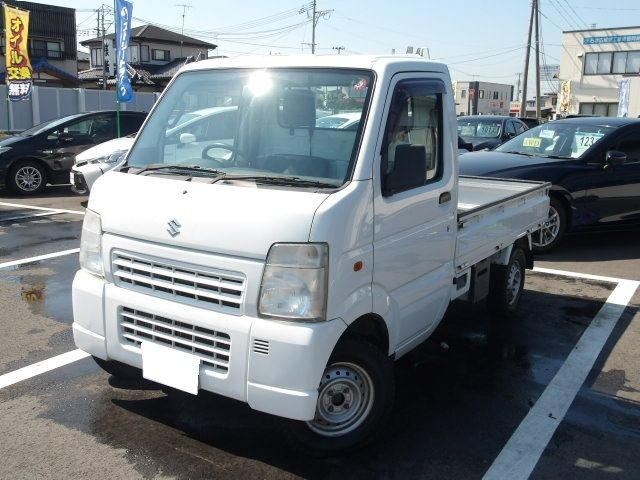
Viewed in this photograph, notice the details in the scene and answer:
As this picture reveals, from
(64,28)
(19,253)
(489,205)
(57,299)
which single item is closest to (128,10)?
(19,253)

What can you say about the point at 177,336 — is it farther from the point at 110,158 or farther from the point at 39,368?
the point at 110,158

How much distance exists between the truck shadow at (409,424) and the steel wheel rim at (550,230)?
3.10 metres

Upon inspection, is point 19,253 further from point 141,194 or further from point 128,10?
point 128,10

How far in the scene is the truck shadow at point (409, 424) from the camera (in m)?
3.12

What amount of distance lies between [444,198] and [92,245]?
2094mm

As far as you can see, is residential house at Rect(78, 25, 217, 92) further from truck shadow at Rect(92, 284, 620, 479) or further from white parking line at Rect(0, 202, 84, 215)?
truck shadow at Rect(92, 284, 620, 479)

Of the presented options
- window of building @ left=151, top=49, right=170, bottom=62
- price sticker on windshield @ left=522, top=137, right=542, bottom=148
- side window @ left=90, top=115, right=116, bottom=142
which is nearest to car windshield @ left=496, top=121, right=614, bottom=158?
price sticker on windshield @ left=522, top=137, right=542, bottom=148

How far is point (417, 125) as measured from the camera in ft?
11.7

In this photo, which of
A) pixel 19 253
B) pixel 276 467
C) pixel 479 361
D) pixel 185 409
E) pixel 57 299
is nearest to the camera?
pixel 276 467

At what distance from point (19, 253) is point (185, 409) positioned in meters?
4.95

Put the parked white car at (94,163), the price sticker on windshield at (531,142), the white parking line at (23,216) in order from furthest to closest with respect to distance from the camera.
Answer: the parked white car at (94,163)
the white parking line at (23,216)
the price sticker on windshield at (531,142)

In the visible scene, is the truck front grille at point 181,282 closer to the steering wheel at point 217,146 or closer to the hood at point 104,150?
the steering wheel at point 217,146

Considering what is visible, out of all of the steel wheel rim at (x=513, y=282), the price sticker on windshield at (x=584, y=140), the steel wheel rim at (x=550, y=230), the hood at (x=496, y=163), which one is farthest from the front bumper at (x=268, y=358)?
the price sticker on windshield at (x=584, y=140)

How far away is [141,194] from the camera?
10.5 feet
